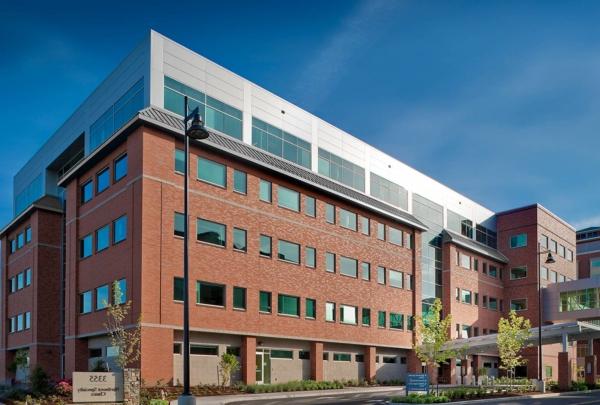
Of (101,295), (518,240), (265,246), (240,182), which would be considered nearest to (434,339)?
(265,246)

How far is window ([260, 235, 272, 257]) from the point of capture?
3952cm

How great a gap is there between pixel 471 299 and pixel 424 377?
36936 mm

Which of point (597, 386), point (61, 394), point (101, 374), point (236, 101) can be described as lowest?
point (597, 386)

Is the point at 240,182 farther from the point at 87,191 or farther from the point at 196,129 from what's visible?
the point at 196,129

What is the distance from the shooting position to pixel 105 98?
40750 millimetres

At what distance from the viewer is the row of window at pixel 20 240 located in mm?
50406

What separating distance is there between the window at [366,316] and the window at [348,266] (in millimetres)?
2856

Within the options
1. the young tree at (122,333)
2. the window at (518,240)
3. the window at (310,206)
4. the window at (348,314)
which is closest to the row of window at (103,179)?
the young tree at (122,333)

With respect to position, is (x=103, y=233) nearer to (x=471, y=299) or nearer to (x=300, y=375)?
(x=300, y=375)

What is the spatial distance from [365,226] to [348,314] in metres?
7.26

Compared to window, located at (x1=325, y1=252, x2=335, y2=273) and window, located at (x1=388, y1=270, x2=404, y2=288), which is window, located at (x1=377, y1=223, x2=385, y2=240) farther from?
window, located at (x1=325, y1=252, x2=335, y2=273)

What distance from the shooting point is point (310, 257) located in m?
43.4

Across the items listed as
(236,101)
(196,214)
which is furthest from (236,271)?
(236,101)

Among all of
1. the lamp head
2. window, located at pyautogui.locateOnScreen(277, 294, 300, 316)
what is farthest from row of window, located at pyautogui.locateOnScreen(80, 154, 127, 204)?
the lamp head
